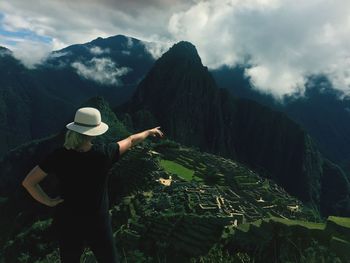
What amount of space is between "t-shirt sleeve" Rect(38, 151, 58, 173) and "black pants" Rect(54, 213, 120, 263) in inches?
25.2

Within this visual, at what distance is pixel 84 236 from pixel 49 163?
1.04 metres

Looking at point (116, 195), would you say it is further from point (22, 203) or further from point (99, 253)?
point (99, 253)

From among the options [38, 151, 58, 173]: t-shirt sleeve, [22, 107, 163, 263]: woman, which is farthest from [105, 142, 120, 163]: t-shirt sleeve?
[38, 151, 58, 173]: t-shirt sleeve

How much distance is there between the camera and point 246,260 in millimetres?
7379

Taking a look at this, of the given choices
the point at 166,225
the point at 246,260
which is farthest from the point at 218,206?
the point at 246,260

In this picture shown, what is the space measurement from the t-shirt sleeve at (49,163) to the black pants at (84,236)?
640 millimetres

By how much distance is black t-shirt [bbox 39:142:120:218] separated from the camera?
207 inches

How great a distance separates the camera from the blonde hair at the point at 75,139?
17.1 feet

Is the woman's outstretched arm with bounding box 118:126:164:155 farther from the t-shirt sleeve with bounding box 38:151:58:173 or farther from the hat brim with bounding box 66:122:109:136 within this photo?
the t-shirt sleeve with bounding box 38:151:58:173

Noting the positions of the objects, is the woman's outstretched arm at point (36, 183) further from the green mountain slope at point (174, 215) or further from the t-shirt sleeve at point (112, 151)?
the green mountain slope at point (174, 215)

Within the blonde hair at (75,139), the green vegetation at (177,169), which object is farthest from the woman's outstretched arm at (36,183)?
the green vegetation at (177,169)

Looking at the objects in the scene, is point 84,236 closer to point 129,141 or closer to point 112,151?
point 112,151

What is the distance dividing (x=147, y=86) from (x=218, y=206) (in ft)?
501

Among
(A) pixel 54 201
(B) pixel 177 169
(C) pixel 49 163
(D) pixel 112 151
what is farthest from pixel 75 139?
(B) pixel 177 169
